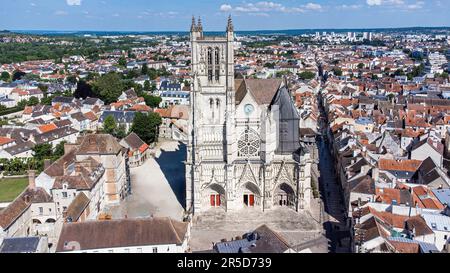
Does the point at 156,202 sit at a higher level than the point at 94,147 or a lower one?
lower

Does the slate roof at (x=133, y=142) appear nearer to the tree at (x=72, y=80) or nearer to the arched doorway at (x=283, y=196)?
the arched doorway at (x=283, y=196)

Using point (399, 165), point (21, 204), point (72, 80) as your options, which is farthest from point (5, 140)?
point (72, 80)

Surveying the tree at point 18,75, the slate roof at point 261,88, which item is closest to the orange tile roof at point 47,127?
the slate roof at point 261,88

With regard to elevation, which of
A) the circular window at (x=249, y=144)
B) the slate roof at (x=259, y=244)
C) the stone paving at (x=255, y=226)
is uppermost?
the circular window at (x=249, y=144)

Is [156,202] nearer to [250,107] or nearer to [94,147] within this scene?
[94,147]
